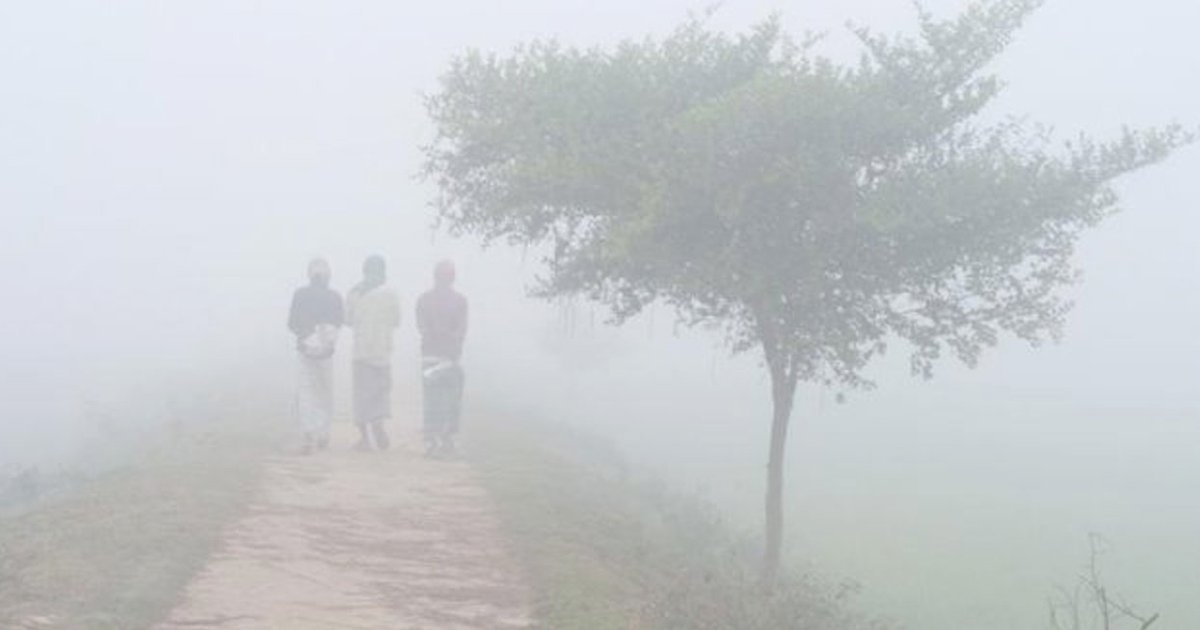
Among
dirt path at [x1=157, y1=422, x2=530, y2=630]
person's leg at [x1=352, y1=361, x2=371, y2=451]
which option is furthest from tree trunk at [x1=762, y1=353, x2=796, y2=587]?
person's leg at [x1=352, y1=361, x2=371, y2=451]

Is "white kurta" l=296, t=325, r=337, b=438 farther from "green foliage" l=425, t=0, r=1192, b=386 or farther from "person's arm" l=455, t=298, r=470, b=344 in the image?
"green foliage" l=425, t=0, r=1192, b=386

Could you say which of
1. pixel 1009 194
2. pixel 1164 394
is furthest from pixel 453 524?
pixel 1164 394

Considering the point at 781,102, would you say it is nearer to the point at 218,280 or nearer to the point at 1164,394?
the point at 1164,394

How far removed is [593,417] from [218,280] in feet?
287

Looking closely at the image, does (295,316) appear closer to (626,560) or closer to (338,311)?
(338,311)

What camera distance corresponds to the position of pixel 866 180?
15.5m

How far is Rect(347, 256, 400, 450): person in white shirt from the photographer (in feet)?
66.7

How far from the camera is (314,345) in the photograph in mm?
19844

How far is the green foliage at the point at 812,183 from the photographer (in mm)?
14734

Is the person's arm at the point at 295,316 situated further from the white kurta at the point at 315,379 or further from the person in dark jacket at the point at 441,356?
the person in dark jacket at the point at 441,356

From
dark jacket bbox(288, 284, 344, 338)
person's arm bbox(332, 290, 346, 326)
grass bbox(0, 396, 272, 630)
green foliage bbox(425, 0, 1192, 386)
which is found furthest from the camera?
person's arm bbox(332, 290, 346, 326)

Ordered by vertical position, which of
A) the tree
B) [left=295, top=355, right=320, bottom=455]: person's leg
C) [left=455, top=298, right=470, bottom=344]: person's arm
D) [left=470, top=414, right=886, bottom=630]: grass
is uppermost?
the tree

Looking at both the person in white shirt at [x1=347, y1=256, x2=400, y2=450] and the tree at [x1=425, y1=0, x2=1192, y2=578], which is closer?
the tree at [x1=425, y1=0, x2=1192, y2=578]

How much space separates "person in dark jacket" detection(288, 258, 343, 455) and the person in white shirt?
15.1 inches
